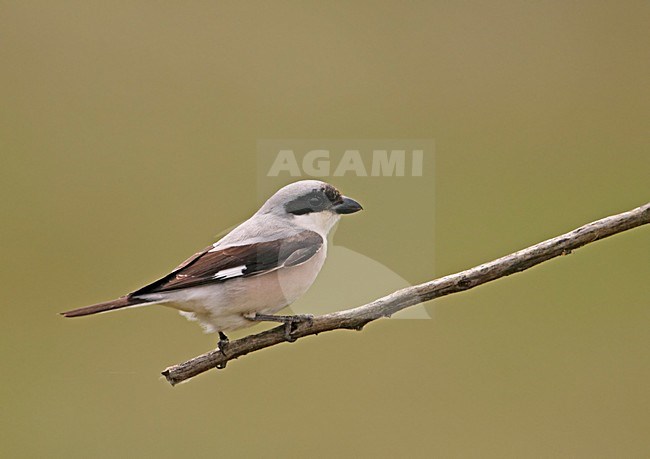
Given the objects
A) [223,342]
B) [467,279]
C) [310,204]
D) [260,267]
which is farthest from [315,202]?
[467,279]

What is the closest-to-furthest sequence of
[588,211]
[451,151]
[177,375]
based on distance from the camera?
[177,375]
[588,211]
[451,151]

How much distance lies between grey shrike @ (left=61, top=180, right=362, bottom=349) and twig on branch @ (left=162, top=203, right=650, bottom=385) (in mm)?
98

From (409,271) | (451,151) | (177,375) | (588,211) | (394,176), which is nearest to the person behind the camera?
(177,375)

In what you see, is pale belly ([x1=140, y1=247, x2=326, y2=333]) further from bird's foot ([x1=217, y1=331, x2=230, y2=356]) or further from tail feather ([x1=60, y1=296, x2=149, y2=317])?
tail feather ([x1=60, y1=296, x2=149, y2=317])

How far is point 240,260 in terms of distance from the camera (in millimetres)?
1546

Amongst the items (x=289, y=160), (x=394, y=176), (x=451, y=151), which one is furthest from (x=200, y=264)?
(x=451, y=151)

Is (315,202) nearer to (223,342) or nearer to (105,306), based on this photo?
(223,342)

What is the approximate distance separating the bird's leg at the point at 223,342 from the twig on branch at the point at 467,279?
0.17 ft

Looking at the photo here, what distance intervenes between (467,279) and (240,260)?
1.51 ft

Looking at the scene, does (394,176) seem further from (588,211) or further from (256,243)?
(588,211)

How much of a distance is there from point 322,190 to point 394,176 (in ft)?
0.83

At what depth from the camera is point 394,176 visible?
1459mm

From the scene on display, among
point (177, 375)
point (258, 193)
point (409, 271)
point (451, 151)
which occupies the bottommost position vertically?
point (177, 375)

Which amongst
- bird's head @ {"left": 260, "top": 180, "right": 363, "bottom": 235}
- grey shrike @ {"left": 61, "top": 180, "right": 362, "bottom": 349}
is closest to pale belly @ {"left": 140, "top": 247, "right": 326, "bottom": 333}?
grey shrike @ {"left": 61, "top": 180, "right": 362, "bottom": 349}
